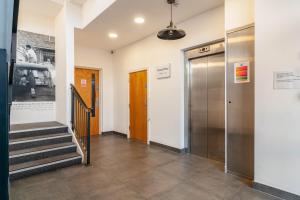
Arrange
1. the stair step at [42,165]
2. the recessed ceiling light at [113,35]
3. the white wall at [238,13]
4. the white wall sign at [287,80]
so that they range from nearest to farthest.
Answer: the white wall sign at [287,80] < the white wall at [238,13] < the stair step at [42,165] < the recessed ceiling light at [113,35]

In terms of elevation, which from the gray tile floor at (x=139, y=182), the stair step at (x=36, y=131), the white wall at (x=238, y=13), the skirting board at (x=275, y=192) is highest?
the white wall at (x=238, y=13)

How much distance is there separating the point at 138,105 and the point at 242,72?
3.07 m

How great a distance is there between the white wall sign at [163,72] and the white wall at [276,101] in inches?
80.8

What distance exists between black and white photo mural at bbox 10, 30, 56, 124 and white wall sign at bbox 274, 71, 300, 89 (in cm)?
477

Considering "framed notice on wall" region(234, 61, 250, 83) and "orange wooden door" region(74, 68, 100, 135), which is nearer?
"framed notice on wall" region(234, 61, 250, 83)

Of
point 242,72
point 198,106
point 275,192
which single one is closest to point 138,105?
point 198,106

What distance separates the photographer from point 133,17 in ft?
12.1

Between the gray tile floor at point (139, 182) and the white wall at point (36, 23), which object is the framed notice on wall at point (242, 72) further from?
the white wall at point (36, 23)

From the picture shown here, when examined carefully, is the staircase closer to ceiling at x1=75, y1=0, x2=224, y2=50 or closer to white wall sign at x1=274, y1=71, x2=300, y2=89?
ceiling at x1=75, y1=0, x2=224, y2=50

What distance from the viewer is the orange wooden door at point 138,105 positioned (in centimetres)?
503

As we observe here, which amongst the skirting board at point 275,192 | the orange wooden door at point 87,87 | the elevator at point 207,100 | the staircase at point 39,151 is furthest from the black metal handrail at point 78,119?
the skirting board at point 275,192

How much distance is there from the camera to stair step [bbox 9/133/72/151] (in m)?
3.22

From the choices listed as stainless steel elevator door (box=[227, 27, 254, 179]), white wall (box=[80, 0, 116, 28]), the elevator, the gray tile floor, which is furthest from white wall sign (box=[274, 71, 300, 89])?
white wall (box=[80, 0, 116, 28])

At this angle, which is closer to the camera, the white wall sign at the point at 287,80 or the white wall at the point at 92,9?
the white wall sign at the point at 287,80
